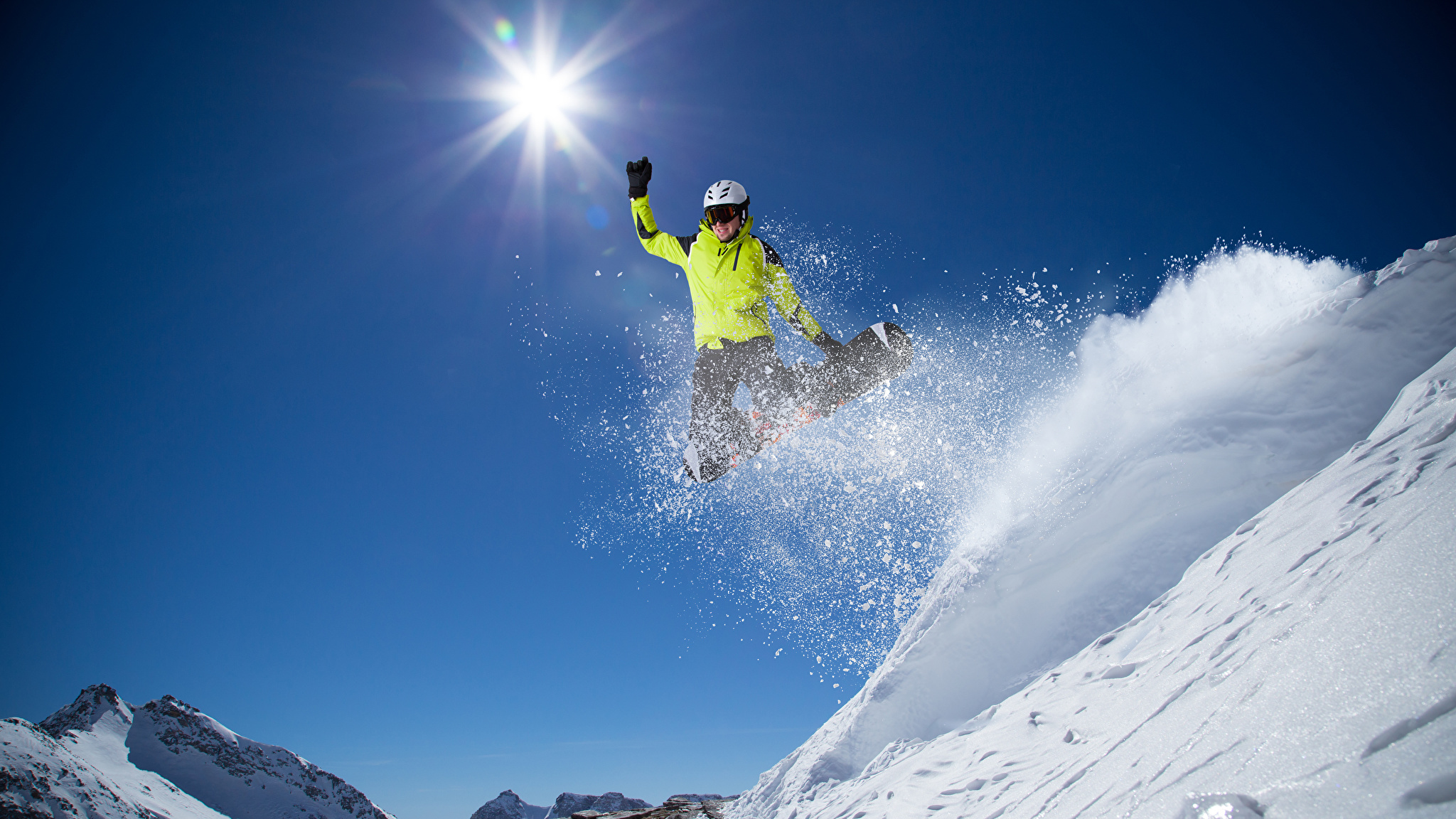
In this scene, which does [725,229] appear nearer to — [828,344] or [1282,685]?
[828,344]

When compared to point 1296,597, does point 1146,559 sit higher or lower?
higher

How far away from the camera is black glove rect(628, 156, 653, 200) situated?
22.4 ft

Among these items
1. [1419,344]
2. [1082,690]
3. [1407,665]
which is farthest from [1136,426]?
[1407,665]

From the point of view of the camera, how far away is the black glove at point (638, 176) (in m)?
6.82

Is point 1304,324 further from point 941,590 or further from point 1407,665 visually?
point 1407,665

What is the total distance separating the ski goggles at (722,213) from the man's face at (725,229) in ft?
0.08

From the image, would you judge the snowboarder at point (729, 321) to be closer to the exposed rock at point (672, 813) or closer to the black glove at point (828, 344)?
the black glove at point (828, 344)

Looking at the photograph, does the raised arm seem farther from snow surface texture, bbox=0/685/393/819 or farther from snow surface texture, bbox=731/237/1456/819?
snow surface texture, bbox=0/685/393/819

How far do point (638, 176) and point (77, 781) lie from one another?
134201mm

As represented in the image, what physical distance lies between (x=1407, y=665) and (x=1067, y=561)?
8.37 m

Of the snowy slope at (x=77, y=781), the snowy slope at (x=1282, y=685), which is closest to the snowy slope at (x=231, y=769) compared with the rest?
the snowy slope at (x=77, y=781)

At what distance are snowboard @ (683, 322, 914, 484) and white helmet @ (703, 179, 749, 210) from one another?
6.86 feet

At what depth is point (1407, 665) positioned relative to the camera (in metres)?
2.39

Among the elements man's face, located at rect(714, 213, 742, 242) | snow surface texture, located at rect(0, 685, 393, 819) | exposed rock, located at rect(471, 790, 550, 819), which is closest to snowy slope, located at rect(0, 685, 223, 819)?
snow surface texture, located at rect(0, 685, 393, 819)
